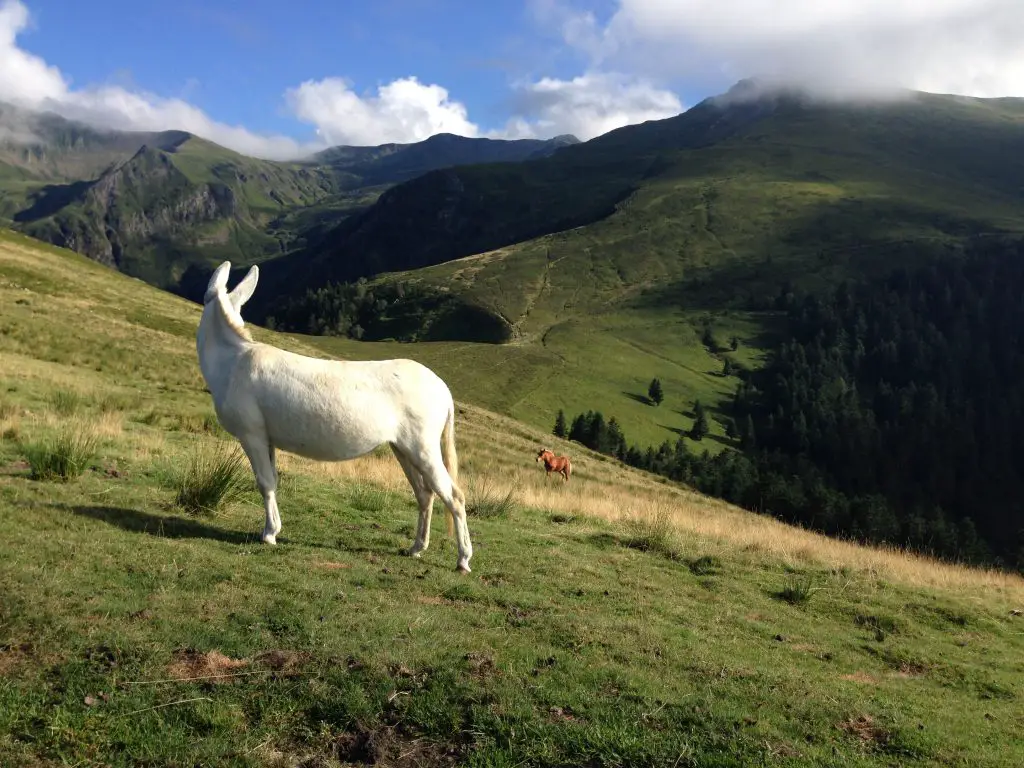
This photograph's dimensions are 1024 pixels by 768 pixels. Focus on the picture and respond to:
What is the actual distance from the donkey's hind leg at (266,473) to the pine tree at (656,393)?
13242cm

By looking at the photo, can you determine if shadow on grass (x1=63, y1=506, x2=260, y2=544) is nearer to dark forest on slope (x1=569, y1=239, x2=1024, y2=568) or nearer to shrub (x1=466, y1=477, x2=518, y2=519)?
shrub (x1=466, y1=477, x2=518, y2=519)

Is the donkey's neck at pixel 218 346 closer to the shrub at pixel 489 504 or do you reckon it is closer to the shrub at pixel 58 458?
the shrub at pixel 58 458

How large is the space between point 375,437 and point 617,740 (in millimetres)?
4931

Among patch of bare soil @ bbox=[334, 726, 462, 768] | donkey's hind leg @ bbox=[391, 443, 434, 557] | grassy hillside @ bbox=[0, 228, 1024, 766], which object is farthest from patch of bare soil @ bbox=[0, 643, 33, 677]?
donkey's hind leg @ bbox=[391, 443, 434, 557]

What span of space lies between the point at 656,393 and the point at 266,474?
134 metres

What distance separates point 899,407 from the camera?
153 meters

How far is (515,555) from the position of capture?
1137 cm

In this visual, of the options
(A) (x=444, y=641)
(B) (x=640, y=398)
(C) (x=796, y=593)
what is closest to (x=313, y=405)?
(A) (x=444, y=641)

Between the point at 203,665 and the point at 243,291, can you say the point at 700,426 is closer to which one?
the point at 243,291

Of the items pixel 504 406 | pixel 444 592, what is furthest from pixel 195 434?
pixel 504 406

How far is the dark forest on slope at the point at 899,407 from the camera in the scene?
11281 cm

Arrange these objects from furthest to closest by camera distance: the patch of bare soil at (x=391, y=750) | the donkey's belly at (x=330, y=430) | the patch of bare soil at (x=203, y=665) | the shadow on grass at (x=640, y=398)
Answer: the shadow on grass at (x=640, y=398)
the donkey's belly at (x=330, y=430)
the patch of bare soil at (x=203, y=665)
the patch of bare soil at (x=391, y=750)

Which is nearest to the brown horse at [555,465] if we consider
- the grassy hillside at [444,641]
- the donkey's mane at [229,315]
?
the grassy hillside at [444,641]

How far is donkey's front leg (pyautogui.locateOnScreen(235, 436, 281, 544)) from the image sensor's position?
30.9 feet
